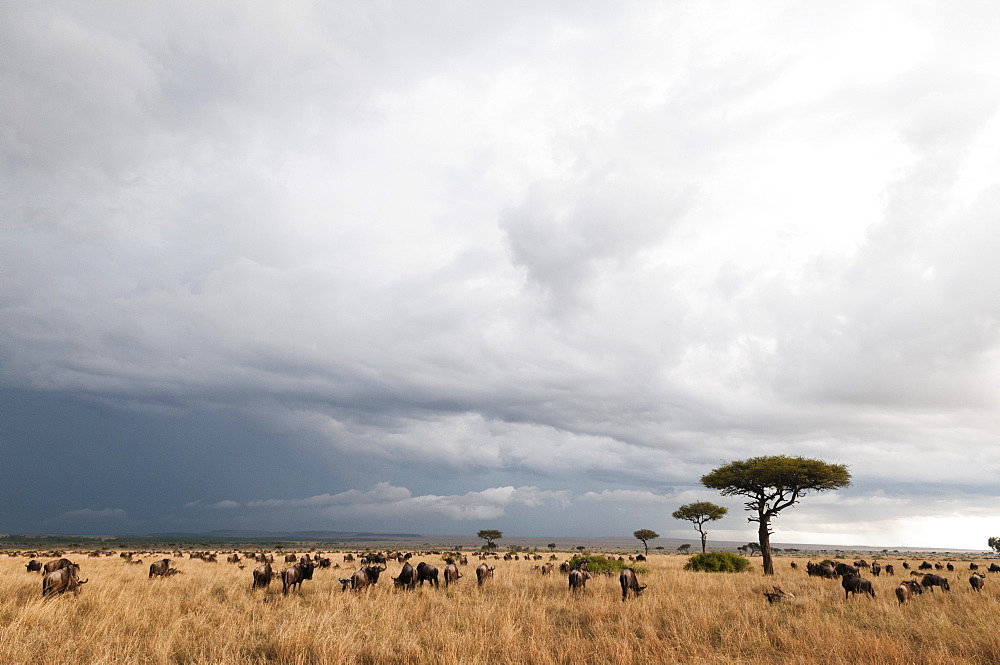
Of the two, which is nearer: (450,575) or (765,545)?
(450,575)

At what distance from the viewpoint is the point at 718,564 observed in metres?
36.9

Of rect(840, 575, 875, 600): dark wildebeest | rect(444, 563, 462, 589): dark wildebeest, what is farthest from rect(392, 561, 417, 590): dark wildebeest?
rect(840, 575, 875, 600): dark wildebeest

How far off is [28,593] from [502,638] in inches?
643

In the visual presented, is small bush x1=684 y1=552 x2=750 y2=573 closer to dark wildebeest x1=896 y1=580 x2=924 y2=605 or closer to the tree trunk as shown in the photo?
the tree trunk

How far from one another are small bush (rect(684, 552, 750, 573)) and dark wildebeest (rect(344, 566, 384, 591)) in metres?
24.5

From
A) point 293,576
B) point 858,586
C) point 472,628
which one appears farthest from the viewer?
point 858,586

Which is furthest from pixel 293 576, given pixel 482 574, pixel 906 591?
pixel 906 591

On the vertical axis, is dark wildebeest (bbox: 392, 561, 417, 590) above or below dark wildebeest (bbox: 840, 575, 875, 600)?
below

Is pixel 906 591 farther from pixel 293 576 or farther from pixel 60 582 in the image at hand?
pixel 60 582

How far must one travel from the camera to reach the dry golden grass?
1045 cm

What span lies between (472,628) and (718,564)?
30532mm

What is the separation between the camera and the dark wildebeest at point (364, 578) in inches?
790

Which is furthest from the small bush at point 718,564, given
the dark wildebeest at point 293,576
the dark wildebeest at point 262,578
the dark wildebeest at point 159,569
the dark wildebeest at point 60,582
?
the dark wildebeest at point 60,582

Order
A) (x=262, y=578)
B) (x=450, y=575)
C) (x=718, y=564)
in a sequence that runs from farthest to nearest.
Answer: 1. (x=718, y=564)
2. (x=450, y=575)
3. (x=262, y=578)
